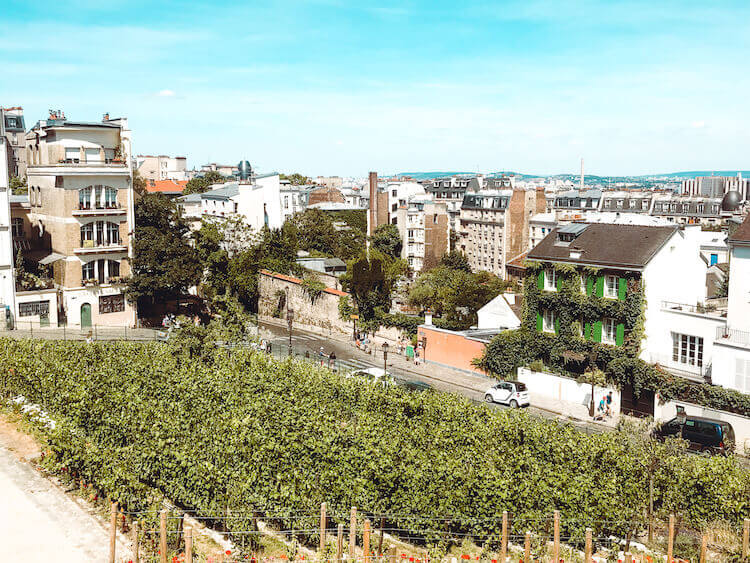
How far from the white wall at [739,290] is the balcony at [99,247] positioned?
119 ft

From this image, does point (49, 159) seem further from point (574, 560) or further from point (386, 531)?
point (574, 560)

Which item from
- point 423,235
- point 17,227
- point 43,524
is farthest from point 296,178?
point 43,524

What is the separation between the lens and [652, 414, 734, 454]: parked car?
25.5 metres

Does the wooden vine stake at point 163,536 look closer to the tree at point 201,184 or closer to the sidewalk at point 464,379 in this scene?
the sidewalk at point 464,379

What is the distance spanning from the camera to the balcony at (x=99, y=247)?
4556cm

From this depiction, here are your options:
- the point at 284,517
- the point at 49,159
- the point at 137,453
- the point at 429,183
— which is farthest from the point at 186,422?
the point at 429,183

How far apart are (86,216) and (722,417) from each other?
125 ft

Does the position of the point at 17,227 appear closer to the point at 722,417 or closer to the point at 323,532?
the point at 323,532

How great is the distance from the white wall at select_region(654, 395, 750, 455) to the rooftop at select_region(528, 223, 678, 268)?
23.1ft

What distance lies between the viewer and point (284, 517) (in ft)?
53.7

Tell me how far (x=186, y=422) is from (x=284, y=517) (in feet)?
15.6

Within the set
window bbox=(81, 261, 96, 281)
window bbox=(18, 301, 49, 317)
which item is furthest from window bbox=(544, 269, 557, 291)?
window bbox=(18, 301, 49, 317)

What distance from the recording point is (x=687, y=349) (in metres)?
33.9

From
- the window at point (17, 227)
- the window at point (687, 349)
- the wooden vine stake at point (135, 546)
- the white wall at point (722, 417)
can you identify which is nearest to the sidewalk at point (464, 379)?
the white wall at point (722, 417)
